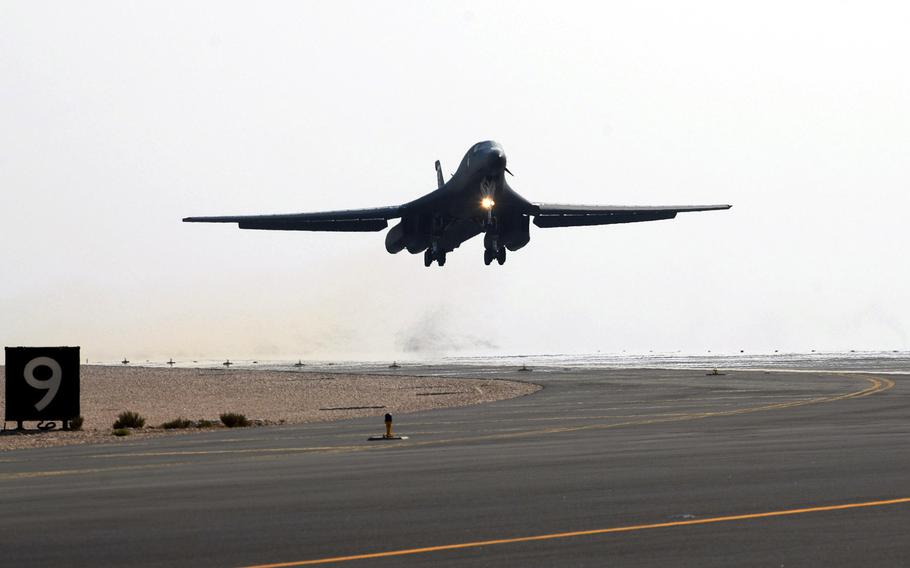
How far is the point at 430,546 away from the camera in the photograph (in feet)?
43.9

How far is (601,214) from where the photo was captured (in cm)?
7300

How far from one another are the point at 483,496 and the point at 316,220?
54.6 metres

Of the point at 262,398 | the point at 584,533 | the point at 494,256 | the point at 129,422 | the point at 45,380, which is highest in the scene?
the point at 494,256

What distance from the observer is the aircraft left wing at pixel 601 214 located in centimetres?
7006

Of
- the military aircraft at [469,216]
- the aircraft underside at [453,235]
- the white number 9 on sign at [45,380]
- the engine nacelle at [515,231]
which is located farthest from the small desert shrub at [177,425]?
the engine nacelle at [515,231]

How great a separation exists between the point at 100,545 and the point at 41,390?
82.3ft

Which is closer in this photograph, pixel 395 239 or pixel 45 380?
pixel 45 380

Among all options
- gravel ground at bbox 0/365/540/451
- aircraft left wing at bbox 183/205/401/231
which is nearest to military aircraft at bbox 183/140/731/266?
aircraft left wing at bbox 183/205/401/231

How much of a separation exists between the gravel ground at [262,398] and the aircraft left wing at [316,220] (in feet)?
→ 29.2

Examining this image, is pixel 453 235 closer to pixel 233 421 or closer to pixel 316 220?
pixel 316 220

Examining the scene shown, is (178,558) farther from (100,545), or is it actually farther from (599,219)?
(599,219)

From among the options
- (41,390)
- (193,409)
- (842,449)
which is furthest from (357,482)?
(193,409)

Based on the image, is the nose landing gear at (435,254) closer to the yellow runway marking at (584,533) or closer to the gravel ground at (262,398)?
the gravel ground at (262,398)

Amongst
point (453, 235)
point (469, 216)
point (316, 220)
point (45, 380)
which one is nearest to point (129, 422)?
point (45, 380)
